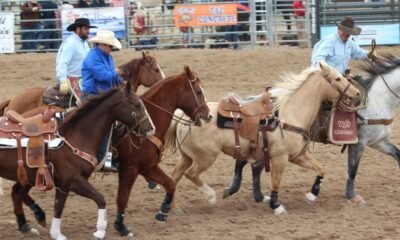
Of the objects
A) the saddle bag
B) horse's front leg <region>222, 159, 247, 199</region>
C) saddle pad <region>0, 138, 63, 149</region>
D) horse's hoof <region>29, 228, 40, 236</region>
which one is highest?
the saddle bag

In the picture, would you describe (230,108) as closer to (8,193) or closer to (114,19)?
(8,193)

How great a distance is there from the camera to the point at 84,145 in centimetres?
736

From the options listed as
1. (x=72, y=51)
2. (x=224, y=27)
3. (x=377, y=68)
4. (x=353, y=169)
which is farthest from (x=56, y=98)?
(x=224, y=27)

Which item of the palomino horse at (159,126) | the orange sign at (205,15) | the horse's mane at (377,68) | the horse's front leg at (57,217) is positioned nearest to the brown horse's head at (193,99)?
the palomino horse at (159,126)

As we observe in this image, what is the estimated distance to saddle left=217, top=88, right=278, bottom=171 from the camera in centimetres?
858

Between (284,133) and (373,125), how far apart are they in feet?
3.89

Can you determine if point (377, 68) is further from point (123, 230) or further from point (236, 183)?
point (123, 230)

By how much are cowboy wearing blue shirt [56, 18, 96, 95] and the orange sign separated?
9845 mm

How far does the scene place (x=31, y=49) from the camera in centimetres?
1900

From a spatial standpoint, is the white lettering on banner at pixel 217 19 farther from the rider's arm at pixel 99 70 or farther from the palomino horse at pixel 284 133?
the rider's arm at pixel 99 70

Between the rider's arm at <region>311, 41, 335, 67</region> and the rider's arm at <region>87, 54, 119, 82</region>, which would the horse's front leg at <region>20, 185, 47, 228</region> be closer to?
the rider's arm at <region>87, 54, 119, 82</region>

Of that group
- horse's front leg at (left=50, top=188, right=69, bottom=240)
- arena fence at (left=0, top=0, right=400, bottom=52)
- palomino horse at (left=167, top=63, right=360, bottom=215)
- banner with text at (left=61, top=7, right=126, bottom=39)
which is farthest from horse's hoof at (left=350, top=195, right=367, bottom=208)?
banner with text at (left=61, top=7, right=126, bottom=39)

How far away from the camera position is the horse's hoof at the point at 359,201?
900 centimetres

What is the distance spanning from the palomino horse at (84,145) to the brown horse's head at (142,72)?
2.30 metres
